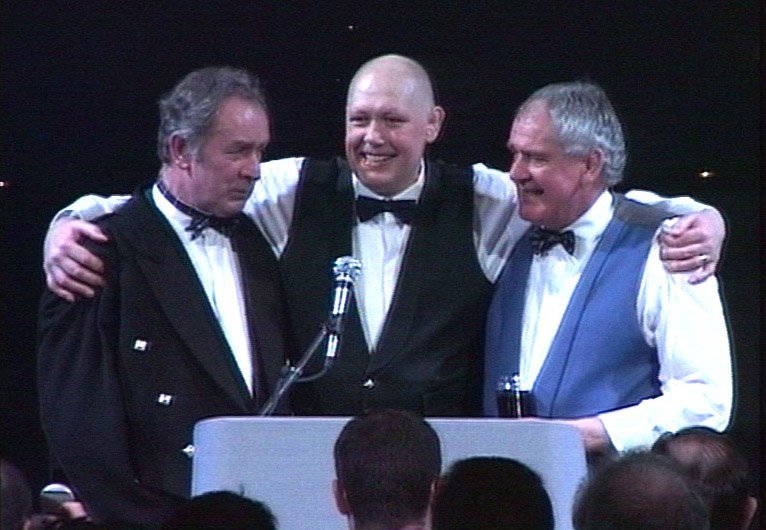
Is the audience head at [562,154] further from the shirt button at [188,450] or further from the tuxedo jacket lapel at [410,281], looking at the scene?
the shirt button at [188,450]

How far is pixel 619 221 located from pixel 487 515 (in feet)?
4.79

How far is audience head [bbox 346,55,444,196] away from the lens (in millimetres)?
3965

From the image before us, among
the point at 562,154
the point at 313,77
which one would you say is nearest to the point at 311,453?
the point at 562,154

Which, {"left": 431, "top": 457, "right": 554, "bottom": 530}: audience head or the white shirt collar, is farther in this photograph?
the white shirt collar

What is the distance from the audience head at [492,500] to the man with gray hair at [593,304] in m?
1.02

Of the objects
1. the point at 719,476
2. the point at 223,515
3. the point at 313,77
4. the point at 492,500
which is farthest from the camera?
the point at 313,77

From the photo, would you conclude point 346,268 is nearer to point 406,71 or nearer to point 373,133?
point 373,133

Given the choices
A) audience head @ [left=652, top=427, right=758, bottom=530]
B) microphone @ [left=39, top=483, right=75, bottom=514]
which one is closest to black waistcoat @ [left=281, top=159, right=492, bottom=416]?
microphone @ [left=39, top=483, right=75, bottom=514]

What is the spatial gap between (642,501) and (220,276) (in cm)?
155

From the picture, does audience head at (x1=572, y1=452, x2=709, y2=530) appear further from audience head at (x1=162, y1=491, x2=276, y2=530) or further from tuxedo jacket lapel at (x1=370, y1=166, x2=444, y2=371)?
tuxedo jacket lapel at (x1=370, y1=166, x2=444, y2=371)

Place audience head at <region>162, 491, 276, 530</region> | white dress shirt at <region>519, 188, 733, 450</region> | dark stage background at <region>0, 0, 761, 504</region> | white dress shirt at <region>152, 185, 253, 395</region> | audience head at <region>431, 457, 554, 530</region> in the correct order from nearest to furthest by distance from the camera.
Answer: audience head at <region>162, 491, 276, 530</region>
audience head at <region>431, 457, 554, 530</region>
white dress shirt at <region>519, 188, 733, 450</region>
white dress shirt at <region>152, 185, 253, 395</region>
dark stage background at <region>0, 0, 761, 504</region>

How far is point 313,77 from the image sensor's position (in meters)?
4.61

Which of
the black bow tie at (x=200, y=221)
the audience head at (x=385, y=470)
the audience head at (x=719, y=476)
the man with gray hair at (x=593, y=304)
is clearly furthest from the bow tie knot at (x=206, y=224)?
the audience head at (x=719, y=476)

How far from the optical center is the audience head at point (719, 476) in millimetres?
2891
